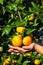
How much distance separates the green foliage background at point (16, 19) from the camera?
2113mm

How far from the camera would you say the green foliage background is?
6.93 ft

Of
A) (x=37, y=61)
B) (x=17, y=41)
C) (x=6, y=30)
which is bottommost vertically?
(x=37, y=61)

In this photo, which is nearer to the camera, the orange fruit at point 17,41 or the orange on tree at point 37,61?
the orange fruit at point 17,41

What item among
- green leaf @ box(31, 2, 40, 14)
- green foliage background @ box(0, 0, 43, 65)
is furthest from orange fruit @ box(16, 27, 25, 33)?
green leaf @ box(31, 2, 40, 14)

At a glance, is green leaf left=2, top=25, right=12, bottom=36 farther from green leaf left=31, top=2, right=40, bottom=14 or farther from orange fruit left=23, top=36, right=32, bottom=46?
green leaf left=31, top=2, right=40, bottom=14

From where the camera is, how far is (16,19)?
221cm

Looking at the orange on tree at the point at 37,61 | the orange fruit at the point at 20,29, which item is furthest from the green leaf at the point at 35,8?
the orange on tree at the point at 37,61

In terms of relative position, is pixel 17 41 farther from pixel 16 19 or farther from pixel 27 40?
pixel 16 19

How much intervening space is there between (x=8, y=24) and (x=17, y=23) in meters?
0.14

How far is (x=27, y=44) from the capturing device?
85.0 inches

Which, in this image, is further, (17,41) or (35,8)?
(35,8)

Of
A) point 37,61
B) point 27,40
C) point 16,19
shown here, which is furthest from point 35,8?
point 37,61

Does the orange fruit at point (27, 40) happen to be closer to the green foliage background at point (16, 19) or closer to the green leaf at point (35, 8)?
the green foliage background at point (16, 19)

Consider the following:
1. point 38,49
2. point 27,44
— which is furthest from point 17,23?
point 38,49
